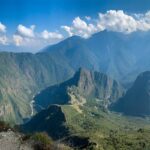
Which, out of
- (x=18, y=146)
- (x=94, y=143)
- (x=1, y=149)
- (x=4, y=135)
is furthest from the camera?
(x=94, y=143)

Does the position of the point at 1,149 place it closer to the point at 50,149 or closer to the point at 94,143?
the point at 50,149

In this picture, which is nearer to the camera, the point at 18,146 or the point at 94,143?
the point at 18,146

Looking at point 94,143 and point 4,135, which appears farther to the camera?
point 94,143

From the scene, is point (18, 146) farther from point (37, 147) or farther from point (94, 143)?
point (94, 143)

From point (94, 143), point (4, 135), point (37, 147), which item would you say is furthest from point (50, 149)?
point (94, 143)

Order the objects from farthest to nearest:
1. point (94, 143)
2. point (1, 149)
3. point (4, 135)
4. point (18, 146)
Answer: point (94, 143), point (4, 135), point (18, 146), point (1, 149)

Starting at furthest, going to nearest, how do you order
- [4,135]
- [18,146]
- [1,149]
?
[4,135] < [18,146] < [1,149]
